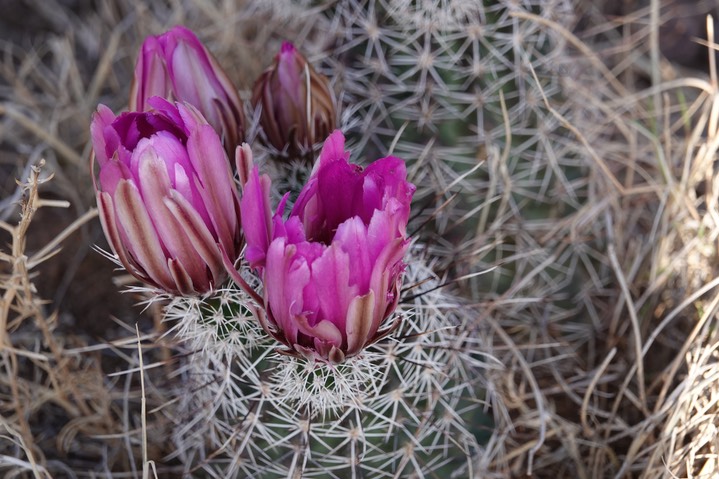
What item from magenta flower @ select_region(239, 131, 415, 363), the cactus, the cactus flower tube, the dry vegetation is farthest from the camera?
the dry vegetation

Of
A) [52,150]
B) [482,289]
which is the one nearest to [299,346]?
[482,289]

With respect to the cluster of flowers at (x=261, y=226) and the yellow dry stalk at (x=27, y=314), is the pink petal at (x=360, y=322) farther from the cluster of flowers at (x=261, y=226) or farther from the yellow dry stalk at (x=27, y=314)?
the yellow dry stalk at (x=27, y=314)

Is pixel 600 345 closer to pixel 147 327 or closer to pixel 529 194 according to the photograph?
pixel 529 194

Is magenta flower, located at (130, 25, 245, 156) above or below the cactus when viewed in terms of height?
above

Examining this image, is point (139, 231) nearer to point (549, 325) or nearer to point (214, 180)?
point (214, 180)

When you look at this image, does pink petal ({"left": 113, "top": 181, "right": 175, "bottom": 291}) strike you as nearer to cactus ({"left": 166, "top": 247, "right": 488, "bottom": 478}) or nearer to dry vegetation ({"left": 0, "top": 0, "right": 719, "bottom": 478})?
cactus ({"left": 166, "top": 247, "right": 488, "bottom": 478})

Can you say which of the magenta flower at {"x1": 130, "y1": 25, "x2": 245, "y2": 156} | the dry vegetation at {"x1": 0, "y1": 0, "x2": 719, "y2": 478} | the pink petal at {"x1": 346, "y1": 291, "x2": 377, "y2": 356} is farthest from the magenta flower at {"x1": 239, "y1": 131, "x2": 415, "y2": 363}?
the dry vegetation at {"x1": 0, "y1": 0, "x2": 719, "y2": 478}
